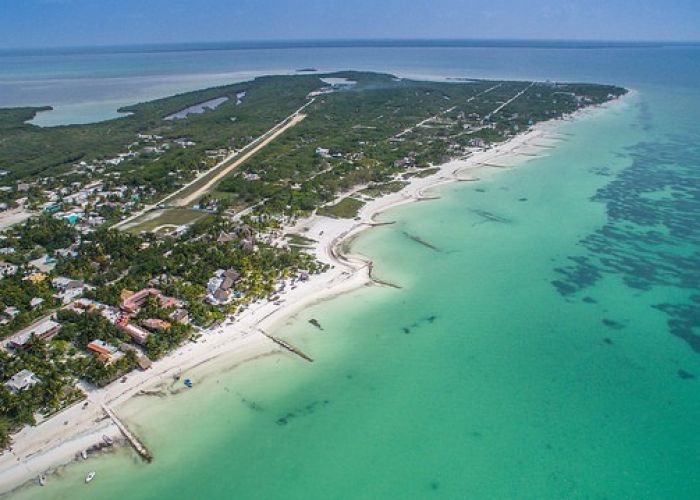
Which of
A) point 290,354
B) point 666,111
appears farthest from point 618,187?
point 666,111

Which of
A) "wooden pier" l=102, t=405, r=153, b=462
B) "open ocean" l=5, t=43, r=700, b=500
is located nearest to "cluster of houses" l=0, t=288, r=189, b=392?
"wooden pier" l=102, t=405, r=153, b=462

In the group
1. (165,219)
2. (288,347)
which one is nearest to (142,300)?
(288,347)

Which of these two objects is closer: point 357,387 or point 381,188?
point 357,387

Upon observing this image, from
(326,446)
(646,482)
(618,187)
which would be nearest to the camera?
(646,482)

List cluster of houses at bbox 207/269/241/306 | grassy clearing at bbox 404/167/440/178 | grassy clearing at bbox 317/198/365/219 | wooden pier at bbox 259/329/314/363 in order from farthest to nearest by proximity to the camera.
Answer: grassy clearing at bbox 404/167/440/178 → grassy clearing at bbox 317/198/365/219 → cluster of houses at bbox 207/269/241/306 → wooden pier at bbox 259/329/314/363

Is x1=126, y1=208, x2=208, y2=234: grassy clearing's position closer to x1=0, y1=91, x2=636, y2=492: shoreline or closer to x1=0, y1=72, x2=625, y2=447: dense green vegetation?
x1=0, y1=72, x2=625, y2=447: dense green vegetation

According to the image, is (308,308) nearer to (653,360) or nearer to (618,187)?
(653,360)
